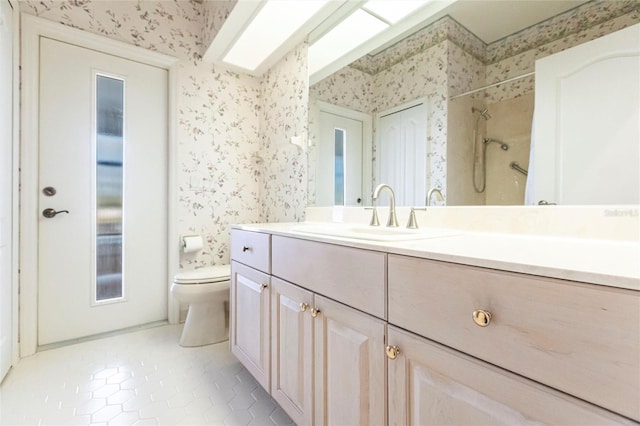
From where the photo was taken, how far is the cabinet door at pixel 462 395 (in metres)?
0.48

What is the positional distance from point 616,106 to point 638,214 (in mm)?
320

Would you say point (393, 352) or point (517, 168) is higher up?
point (517, 168)

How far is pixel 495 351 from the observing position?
0.54 m

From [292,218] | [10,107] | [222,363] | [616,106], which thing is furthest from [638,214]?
[10,107]

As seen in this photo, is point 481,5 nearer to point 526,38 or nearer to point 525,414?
point 526,38

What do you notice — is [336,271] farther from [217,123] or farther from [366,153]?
[217,123]

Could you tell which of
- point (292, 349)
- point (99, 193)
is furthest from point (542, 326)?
point (99, 193)

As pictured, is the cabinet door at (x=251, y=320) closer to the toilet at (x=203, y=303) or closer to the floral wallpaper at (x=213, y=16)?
the toilet at (x=203, y=303)

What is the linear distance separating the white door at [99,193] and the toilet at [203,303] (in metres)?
0.46

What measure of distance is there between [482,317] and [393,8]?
151 centimetres

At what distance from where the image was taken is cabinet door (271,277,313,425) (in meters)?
1.01

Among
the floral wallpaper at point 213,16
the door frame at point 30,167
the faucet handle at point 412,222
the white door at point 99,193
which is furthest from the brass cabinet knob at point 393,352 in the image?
the door frame at point 30,167

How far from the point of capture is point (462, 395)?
600 millimetres

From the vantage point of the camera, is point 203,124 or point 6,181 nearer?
point 6,181
